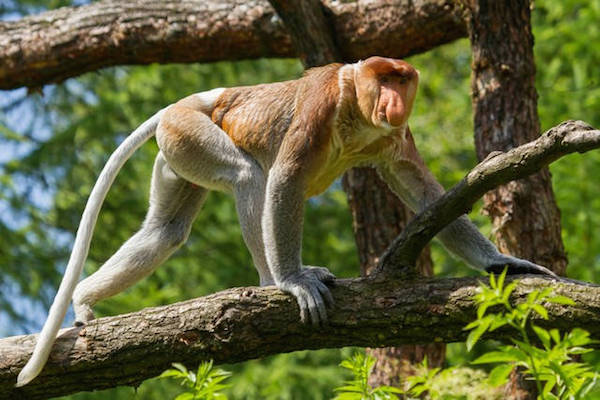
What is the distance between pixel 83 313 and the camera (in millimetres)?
5645

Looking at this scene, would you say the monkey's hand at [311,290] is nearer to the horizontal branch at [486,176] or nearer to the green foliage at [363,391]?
the horizontal branch at [486,176]

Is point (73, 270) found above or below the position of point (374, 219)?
below

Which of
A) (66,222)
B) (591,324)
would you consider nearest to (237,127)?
(591,324)

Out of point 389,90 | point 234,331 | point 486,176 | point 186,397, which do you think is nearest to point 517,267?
point 486,176

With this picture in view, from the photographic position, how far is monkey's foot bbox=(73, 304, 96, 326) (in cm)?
559

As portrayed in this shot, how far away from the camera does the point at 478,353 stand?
33.6 feet

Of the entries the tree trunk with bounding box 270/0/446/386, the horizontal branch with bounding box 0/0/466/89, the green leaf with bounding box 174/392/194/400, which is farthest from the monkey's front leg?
the horizontal branch with bounding box 0/0/466/89

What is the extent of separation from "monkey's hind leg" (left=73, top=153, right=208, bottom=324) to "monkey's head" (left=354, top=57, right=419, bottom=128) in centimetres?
151

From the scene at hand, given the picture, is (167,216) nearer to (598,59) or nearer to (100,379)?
(100,379)

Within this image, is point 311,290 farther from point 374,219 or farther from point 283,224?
point 374,219

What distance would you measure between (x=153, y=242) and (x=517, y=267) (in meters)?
2.36

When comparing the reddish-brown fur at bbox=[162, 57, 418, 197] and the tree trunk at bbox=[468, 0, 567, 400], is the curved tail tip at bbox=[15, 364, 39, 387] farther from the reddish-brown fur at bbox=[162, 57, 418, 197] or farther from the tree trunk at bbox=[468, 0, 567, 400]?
the tree trunk at bbox=[468, 0, 567, 400]

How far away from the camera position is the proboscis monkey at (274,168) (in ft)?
17.1

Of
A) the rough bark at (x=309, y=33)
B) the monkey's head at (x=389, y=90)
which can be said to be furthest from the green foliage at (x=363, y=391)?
the rough bark at (x=309, y=33)
